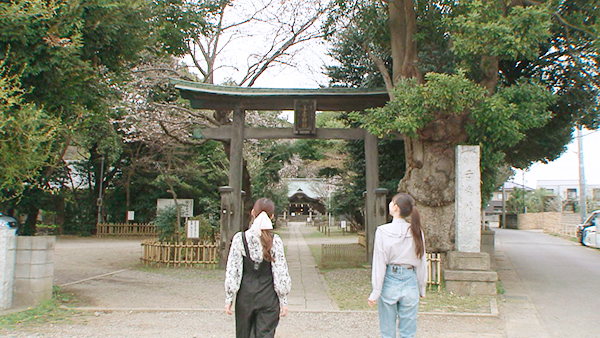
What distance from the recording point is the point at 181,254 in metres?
14.3

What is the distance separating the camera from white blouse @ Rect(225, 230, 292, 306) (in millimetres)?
4352

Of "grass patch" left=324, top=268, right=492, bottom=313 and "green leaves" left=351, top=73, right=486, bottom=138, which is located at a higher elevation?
"green leaves" left=351, top=73, right=486, bottom=138

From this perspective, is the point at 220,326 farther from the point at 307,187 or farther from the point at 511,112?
the point at 307,187

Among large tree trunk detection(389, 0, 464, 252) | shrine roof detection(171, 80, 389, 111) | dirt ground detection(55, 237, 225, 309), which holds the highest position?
shrine roof detection(171, 80, 389, 111)

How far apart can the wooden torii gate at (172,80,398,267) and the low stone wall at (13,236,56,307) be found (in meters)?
5.96

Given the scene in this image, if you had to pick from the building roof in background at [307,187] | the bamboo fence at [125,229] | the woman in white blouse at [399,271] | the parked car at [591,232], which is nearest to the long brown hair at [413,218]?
the woman in white blouse at [399,271]

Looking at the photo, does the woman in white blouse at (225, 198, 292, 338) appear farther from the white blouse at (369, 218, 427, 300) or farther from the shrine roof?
the shrine roof

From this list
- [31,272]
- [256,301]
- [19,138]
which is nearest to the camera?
[256,301]

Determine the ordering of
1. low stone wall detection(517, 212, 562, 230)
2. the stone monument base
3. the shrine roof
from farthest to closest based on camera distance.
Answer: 1. low stone wall detection(517, 212, 562, 230)
2. the shrine roof
3. the stone monument base

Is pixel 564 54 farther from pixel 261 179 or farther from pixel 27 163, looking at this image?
pixel 261 179

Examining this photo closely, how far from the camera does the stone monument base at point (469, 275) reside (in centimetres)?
917

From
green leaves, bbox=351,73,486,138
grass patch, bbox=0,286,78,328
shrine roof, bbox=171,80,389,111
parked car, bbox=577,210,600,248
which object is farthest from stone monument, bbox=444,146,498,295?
parked car, bbox=577,210,600,248

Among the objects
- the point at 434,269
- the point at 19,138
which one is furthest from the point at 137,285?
the point at 434,269

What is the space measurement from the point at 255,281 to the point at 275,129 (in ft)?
31.1
